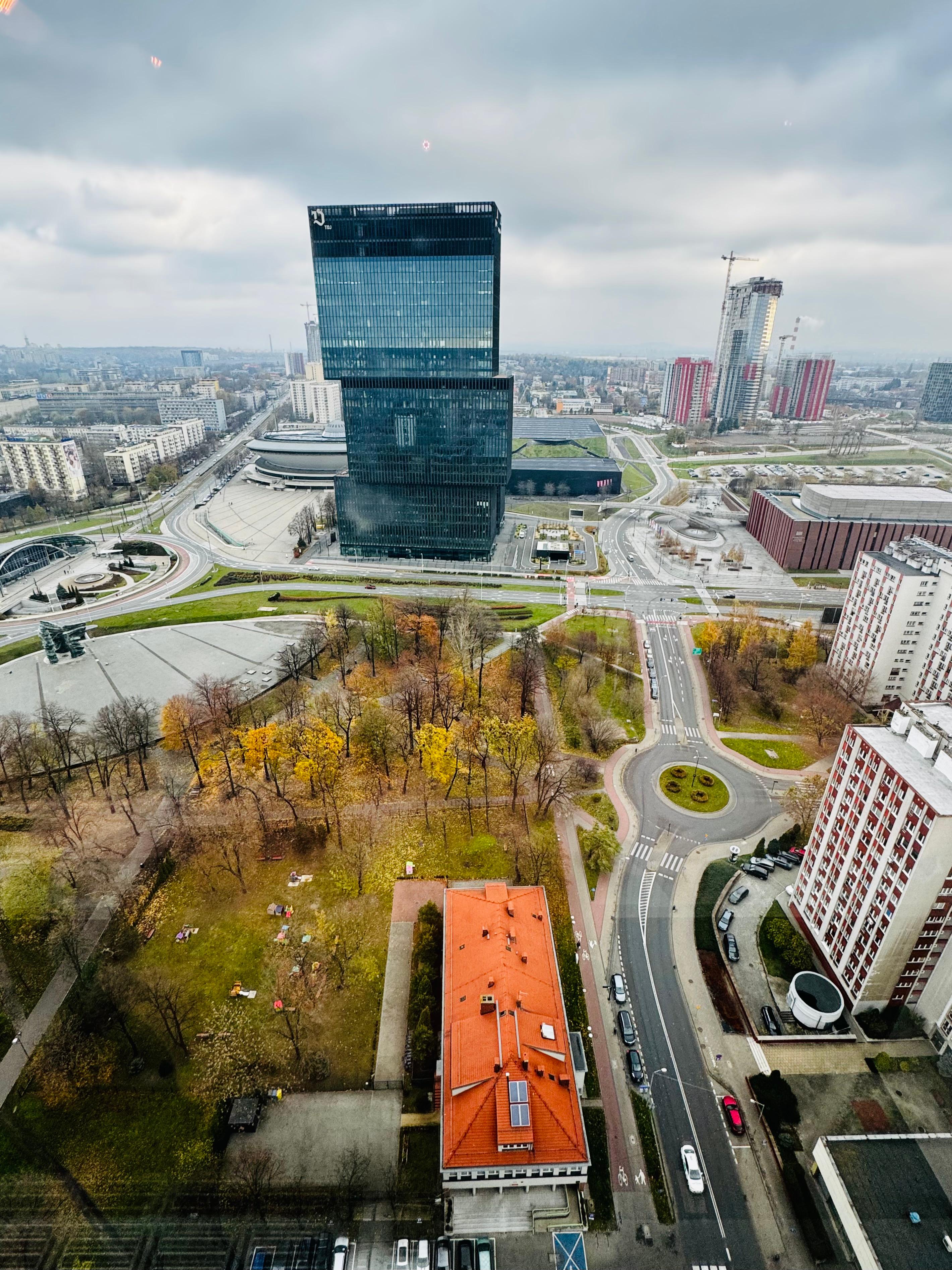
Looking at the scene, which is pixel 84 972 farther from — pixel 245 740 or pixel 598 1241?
pixel 598 1241

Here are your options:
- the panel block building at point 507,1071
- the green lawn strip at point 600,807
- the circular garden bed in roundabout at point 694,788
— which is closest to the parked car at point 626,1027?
the panel block building at point 507,1071

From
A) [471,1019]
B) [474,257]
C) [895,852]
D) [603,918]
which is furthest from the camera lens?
[474,257]

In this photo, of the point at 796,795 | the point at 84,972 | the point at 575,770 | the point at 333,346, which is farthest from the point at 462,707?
the point at 333,346

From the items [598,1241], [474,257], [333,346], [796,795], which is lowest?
[598,1241]

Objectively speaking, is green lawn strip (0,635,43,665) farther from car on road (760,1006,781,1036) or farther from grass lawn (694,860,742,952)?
car on road (760,1006,781,1036)

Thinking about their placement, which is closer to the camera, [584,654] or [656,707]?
[656,707]

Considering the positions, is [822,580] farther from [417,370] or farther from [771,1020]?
[771,1020]
